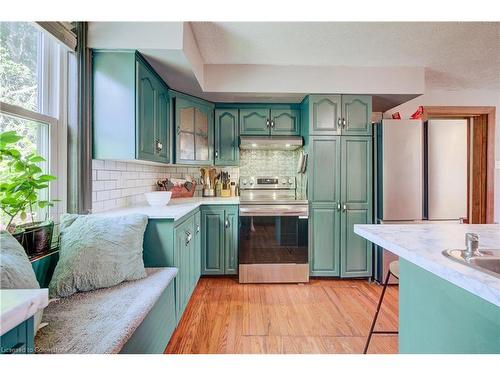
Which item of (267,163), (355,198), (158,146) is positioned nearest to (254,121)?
(267,163)

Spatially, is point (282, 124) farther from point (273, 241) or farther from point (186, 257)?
point (186, 257)

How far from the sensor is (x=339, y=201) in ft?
9.39

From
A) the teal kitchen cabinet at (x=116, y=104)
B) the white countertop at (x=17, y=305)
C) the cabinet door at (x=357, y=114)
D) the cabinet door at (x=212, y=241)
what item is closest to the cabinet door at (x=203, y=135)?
the cabinet door at (x=212, y=241)

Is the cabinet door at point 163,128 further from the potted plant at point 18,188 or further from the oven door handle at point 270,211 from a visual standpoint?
the potted plant at point 18,188

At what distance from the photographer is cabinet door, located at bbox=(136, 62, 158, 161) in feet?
6.47

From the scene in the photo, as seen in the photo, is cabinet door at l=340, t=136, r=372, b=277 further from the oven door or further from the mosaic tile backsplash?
the mosaic tile backsplash

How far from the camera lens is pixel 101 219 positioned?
1.49m

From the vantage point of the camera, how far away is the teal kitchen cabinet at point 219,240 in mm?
2867

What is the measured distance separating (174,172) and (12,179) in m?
2.25

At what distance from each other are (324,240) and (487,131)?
294cm

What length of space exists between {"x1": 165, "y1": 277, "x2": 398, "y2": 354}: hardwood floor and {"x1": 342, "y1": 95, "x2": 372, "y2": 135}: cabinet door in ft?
5.56

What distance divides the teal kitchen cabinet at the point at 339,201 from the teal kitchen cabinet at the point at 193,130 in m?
1.25
